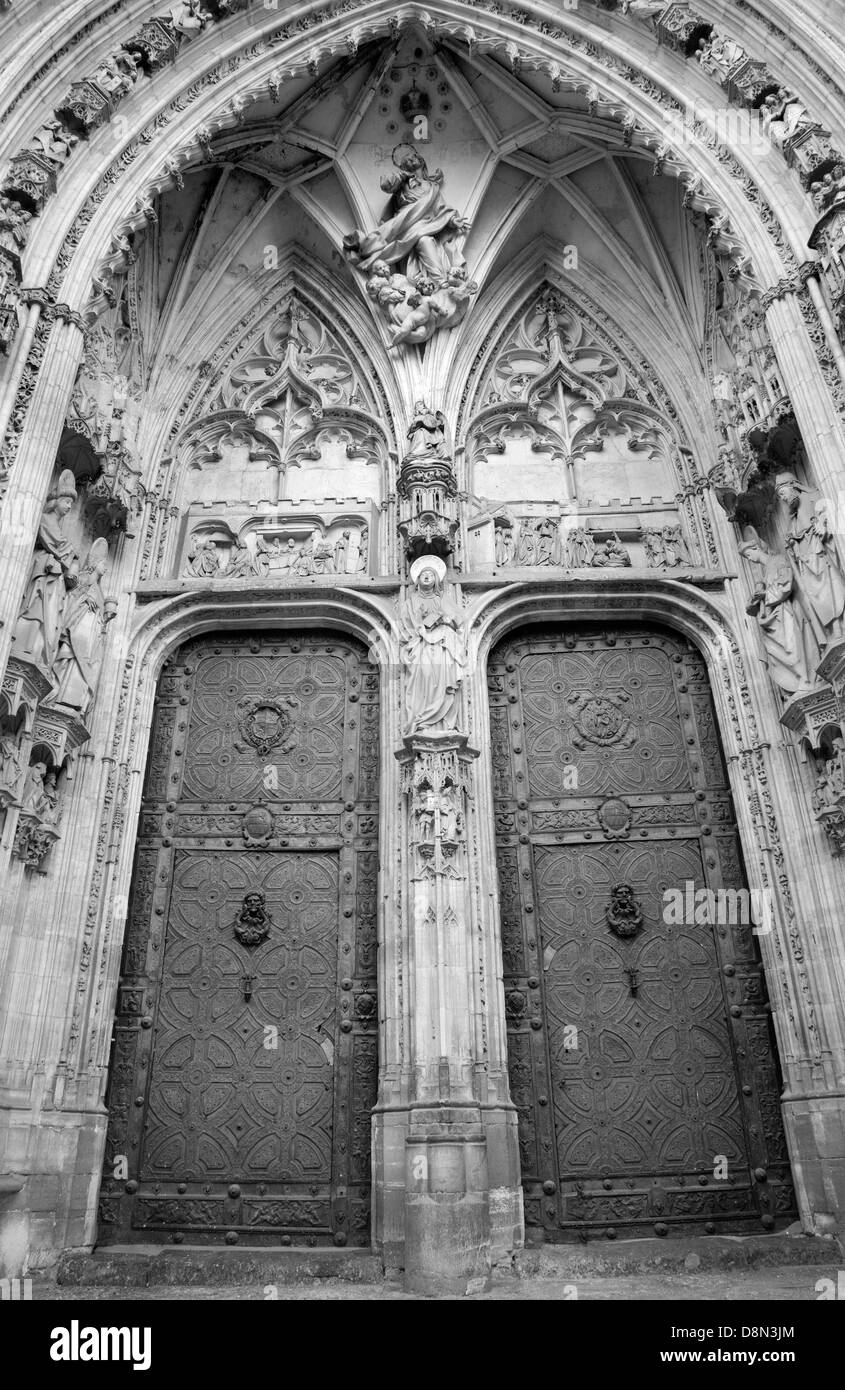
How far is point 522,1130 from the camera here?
7074 millimetres

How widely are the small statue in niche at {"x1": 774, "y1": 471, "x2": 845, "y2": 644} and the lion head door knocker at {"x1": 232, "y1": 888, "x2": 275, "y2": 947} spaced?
16.3 ft

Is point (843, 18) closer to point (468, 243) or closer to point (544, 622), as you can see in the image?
point (468, 243)

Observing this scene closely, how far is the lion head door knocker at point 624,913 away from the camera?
7617 mm

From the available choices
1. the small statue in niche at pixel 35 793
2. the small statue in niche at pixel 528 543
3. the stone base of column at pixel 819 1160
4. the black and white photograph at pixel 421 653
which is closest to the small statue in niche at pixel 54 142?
the black and white photograph at pixel 421 653

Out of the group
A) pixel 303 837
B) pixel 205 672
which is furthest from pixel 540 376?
pixel 303 837

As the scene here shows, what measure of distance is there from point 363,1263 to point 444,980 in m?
1.92

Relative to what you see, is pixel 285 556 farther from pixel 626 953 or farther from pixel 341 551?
pixel 626 953

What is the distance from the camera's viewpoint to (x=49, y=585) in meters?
7.18

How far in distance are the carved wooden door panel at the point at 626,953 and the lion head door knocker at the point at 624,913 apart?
2cm

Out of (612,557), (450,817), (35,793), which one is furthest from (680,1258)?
(612,557)

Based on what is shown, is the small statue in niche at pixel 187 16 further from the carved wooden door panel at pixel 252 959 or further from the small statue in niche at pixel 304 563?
the carved wooden door panel at pixel 252 959

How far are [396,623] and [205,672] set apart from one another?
6.27ft
